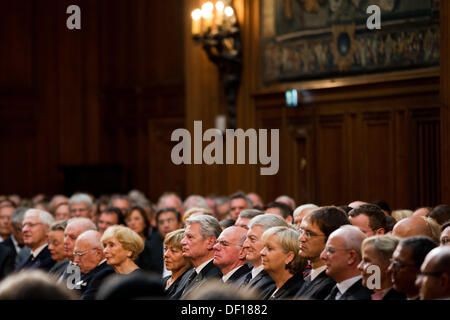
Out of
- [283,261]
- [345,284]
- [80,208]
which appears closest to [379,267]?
[345,284]

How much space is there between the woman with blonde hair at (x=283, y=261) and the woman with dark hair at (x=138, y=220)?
4526 mm

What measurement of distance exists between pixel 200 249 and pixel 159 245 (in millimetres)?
2667

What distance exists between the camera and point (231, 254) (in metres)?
6.51

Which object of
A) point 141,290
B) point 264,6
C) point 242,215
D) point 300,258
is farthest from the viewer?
point 264,6

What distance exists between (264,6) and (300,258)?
30.3 ft

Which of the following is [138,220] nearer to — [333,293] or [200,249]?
[200,249]

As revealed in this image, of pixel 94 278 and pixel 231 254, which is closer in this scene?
pixel 231 254

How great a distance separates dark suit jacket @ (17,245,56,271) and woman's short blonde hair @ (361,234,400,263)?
4.51 metres

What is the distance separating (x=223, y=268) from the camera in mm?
6578

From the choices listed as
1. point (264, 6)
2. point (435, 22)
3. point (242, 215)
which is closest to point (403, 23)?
point (435, 22)

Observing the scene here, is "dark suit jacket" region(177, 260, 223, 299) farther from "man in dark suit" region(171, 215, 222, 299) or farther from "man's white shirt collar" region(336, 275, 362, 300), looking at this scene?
"man's white shirt collar" region(336, 275, 362, 300)

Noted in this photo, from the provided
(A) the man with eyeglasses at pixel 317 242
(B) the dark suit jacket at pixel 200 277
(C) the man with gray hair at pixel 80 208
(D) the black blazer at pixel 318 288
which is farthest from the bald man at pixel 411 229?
(C) the man with gray hair at pixel 80 208

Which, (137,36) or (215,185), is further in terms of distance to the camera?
(137,36)
